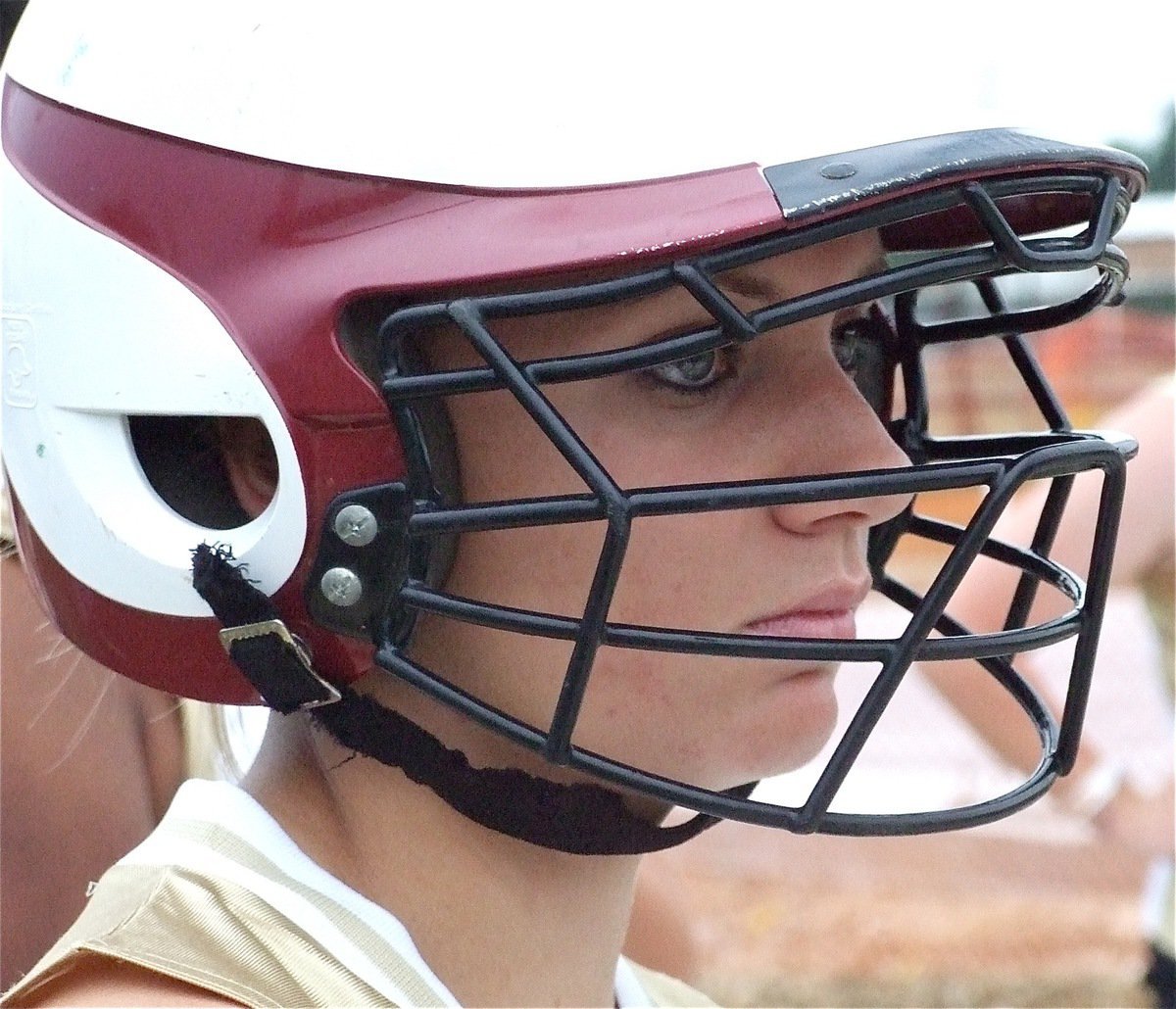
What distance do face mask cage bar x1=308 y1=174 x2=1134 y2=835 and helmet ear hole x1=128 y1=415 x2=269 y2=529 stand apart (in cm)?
14

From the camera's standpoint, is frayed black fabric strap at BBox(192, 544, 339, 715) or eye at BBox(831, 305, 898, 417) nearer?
frayed black fabric strap at BBox(192, 544, 339, 715)

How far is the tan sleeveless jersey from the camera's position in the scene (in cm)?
109

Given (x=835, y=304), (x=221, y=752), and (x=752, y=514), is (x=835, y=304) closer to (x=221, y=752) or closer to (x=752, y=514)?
(x=752, y=514)

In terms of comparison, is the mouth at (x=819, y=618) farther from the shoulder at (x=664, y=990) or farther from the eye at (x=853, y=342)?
the shoulder at (x=664, y=990)

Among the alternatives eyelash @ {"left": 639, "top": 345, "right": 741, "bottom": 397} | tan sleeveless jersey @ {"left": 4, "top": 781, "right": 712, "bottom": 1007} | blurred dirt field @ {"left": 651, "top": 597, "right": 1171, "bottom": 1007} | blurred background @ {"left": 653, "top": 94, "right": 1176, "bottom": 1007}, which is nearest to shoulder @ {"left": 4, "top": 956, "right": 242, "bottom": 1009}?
tan sleeveless jersey @ {"left": 4, "top": 781, "right": 712, "bottom": 1007}

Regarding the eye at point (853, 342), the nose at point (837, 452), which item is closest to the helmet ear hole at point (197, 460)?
the nose at point (837, 452)

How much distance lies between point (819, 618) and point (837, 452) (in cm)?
14

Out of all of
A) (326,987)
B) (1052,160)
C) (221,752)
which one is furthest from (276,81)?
(221,752)

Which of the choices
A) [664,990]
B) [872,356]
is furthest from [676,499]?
[664,990]

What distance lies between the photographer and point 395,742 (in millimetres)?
1222

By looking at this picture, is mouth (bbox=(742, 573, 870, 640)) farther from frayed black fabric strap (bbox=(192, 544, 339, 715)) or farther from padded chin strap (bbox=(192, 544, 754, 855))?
frayed black fabric strap (bbox=(192, 544, 339, 715))

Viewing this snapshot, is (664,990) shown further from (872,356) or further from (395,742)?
(872,356)

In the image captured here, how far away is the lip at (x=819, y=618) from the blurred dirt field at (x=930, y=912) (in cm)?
270

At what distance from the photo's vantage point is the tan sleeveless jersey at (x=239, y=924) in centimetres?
109
